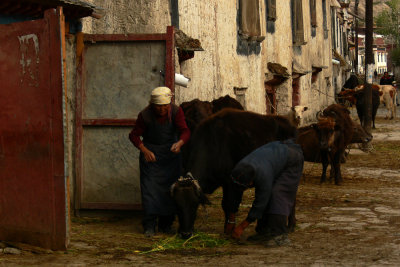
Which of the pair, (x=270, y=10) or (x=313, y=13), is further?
(x=313, y=13)

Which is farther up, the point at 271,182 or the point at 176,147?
the point at 176,147

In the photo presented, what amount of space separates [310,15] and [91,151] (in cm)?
1979

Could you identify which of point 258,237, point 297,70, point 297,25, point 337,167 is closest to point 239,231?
point 258,237

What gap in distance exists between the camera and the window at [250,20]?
1566 centimetres

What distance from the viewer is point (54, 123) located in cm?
678

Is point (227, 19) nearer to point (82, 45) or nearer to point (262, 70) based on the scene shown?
point (262, 70)

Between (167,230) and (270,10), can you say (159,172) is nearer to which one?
(167,230)

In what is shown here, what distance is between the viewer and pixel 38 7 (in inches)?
315

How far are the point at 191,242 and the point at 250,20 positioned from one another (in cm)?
967

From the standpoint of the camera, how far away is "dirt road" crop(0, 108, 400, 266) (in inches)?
254

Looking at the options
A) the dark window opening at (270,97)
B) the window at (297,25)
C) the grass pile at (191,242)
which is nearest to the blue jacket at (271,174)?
the grass pile at (191,242)


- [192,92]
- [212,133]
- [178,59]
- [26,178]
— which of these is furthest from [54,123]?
[192,92]

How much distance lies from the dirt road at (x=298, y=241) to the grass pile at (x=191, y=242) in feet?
0.34

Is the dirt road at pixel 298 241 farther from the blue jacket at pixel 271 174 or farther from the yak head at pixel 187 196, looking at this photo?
the blue jacket at pixel 271 174
